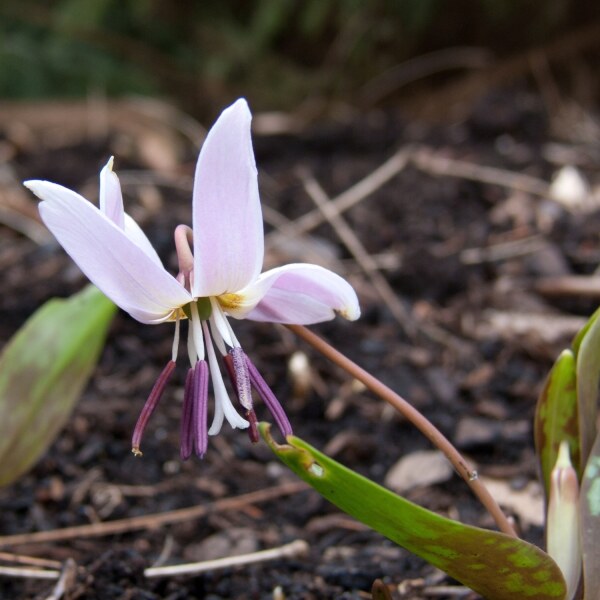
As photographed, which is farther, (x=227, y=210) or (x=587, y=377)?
(x=587, y=377)

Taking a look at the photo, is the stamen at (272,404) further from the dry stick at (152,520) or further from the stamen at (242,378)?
the dry stick at (152,520)

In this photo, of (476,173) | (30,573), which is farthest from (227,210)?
(476,173)

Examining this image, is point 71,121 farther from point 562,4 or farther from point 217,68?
point 562,4

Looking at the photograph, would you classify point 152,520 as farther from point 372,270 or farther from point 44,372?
point 372,270

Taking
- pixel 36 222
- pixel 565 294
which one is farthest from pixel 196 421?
pixel 36 222

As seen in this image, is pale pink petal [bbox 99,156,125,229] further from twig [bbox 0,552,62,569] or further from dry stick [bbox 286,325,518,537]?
twig [bbox 0,552,62,569]

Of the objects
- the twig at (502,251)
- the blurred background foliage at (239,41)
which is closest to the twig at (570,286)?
the twig at (502,251)
